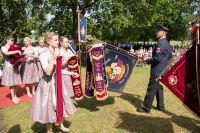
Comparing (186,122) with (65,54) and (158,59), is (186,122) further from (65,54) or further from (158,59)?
(65,54)

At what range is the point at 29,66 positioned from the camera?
10.3m

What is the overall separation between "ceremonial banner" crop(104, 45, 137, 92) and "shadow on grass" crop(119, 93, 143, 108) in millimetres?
984

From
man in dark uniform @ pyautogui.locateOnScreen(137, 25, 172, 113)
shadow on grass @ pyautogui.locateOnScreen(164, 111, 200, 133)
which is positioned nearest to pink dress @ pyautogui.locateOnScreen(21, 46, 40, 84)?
man in dark uniform @ pyautogui.locateOnScreen(137, 25, 172, 113)

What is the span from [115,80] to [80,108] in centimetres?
125

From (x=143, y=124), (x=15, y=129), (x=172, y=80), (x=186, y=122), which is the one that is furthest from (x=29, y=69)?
(x=172, y=80)

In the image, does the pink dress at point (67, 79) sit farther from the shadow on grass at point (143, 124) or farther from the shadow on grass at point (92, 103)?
the shadow on grass at point (143, 124)

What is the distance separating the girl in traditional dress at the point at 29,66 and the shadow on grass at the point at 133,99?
3.03 m

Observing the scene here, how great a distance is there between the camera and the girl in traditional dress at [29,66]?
998cm

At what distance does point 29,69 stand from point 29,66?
0.10 meters

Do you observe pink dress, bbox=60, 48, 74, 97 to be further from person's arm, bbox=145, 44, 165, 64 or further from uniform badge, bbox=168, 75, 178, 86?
uniform badge, bbox=168, 75, 178, 86

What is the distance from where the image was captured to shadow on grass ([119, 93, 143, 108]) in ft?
30.5

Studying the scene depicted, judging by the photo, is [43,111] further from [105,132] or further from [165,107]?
[165,107]

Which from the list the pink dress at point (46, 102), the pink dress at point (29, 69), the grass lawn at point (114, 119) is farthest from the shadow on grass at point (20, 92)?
the pink dress at point (46, 102)

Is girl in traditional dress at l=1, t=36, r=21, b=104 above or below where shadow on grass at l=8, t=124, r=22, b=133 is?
above
